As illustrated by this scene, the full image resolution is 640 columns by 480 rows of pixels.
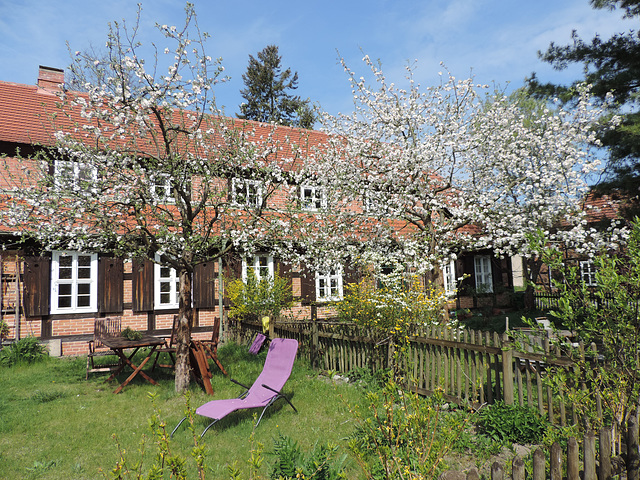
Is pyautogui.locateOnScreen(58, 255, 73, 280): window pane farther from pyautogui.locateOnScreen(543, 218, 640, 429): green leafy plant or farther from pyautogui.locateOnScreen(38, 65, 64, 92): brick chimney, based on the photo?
pyautogui.locateOnScreen(543, 218, 640, 429): green leafy plant

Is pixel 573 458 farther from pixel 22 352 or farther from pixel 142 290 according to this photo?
pixel 142 290

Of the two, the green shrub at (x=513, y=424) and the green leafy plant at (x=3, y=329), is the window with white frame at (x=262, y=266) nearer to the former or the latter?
the green leafy plant at (x=3, y=329)

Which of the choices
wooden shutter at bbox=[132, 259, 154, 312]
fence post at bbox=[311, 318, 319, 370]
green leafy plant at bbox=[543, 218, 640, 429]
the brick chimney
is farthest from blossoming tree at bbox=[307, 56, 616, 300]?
the brick chimney

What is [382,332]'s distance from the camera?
658 centimetres

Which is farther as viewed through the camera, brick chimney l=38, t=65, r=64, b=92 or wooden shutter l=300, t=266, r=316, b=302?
wooden shutter l=300, t=266, r=316, b=302

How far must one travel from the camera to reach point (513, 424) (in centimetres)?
445

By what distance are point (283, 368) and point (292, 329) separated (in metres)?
2.72

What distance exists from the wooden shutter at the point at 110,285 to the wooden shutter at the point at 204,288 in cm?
194

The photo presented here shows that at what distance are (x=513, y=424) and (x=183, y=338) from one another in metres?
4.94

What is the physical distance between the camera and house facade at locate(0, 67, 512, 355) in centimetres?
1023

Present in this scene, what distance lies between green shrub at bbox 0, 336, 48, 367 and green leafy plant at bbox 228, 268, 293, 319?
4446mm

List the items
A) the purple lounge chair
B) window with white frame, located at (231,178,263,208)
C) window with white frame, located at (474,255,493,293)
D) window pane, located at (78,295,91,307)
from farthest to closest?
1. window with white frame, located at (474,255,493,293)
2. window pane, located at (78,295,91,307)
3. window with white frame, located at (231,178,263,208)
4. the purple lounge chair

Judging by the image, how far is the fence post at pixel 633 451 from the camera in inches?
101

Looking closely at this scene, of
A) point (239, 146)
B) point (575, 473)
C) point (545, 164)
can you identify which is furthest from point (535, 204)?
point (575, 473)
